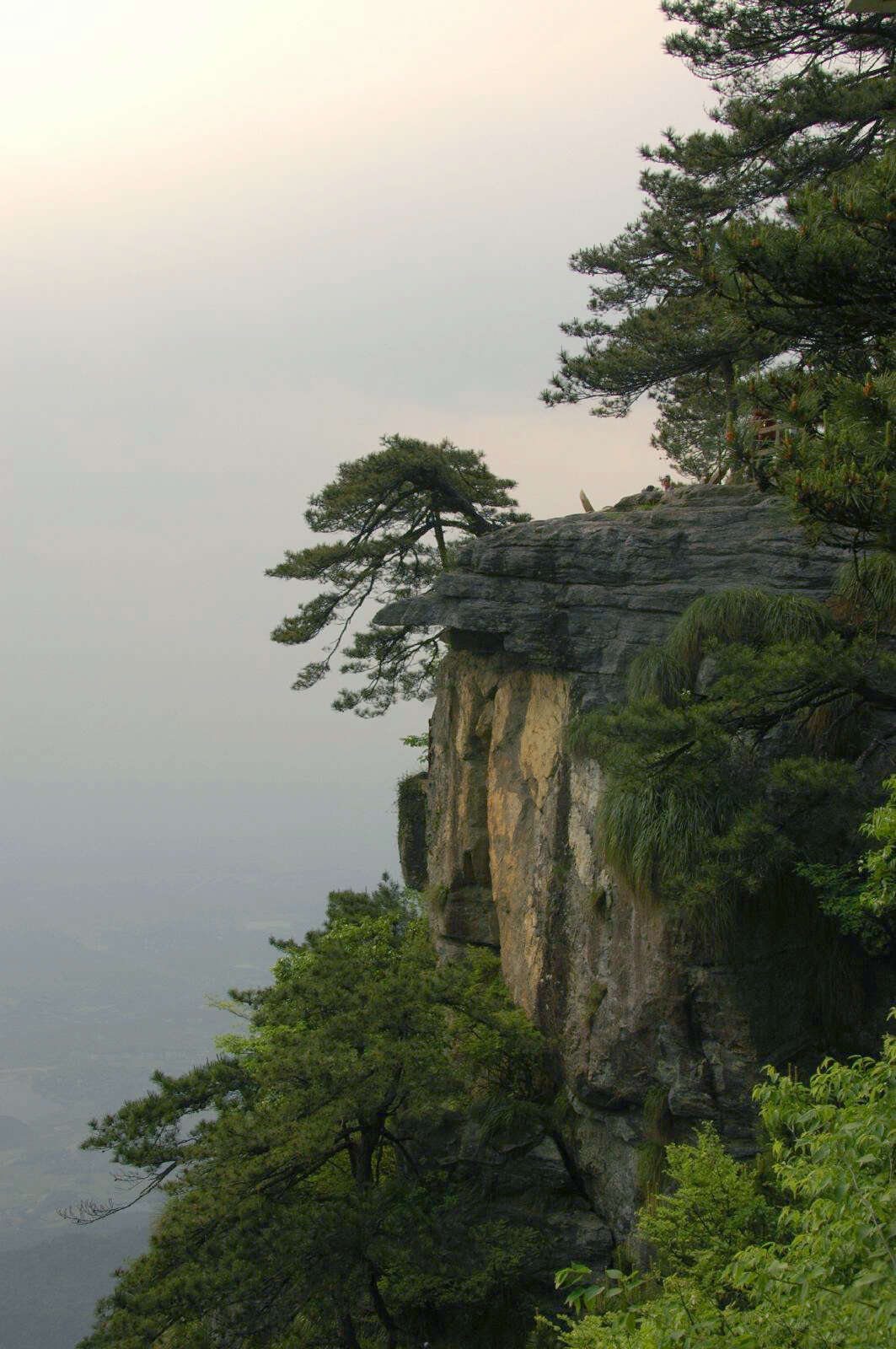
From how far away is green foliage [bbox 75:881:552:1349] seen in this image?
32.9 ft

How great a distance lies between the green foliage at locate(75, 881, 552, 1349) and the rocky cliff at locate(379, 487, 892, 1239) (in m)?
1.05

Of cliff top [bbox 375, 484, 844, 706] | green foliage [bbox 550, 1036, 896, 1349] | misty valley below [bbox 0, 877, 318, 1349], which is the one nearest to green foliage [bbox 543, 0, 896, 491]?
cliff top [bbox 375, 484, 844, 706]

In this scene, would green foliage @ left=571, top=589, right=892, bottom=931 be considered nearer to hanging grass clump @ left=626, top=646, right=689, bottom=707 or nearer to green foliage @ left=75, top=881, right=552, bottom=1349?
hanging grass clump @ left=626, top=646, right=689, bottom=707

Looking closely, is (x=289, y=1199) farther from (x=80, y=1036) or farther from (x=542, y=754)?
(x=80, y=1036)

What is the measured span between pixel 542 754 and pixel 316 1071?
16.2 ft

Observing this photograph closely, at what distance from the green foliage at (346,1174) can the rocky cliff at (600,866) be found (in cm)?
105

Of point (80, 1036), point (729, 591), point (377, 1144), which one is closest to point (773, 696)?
point (729, 591)

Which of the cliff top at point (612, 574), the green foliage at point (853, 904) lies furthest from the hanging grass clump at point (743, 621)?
the green foliage at point (853, 904)

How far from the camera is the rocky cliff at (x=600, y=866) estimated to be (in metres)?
10.7

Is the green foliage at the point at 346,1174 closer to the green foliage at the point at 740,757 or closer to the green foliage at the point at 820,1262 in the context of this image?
the green foliage at the point at 740,757

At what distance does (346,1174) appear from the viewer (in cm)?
1224

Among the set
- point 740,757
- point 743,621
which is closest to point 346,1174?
point 740,757

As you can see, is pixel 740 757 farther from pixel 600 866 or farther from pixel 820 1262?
pixel 820 1262

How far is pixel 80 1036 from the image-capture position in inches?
6220
